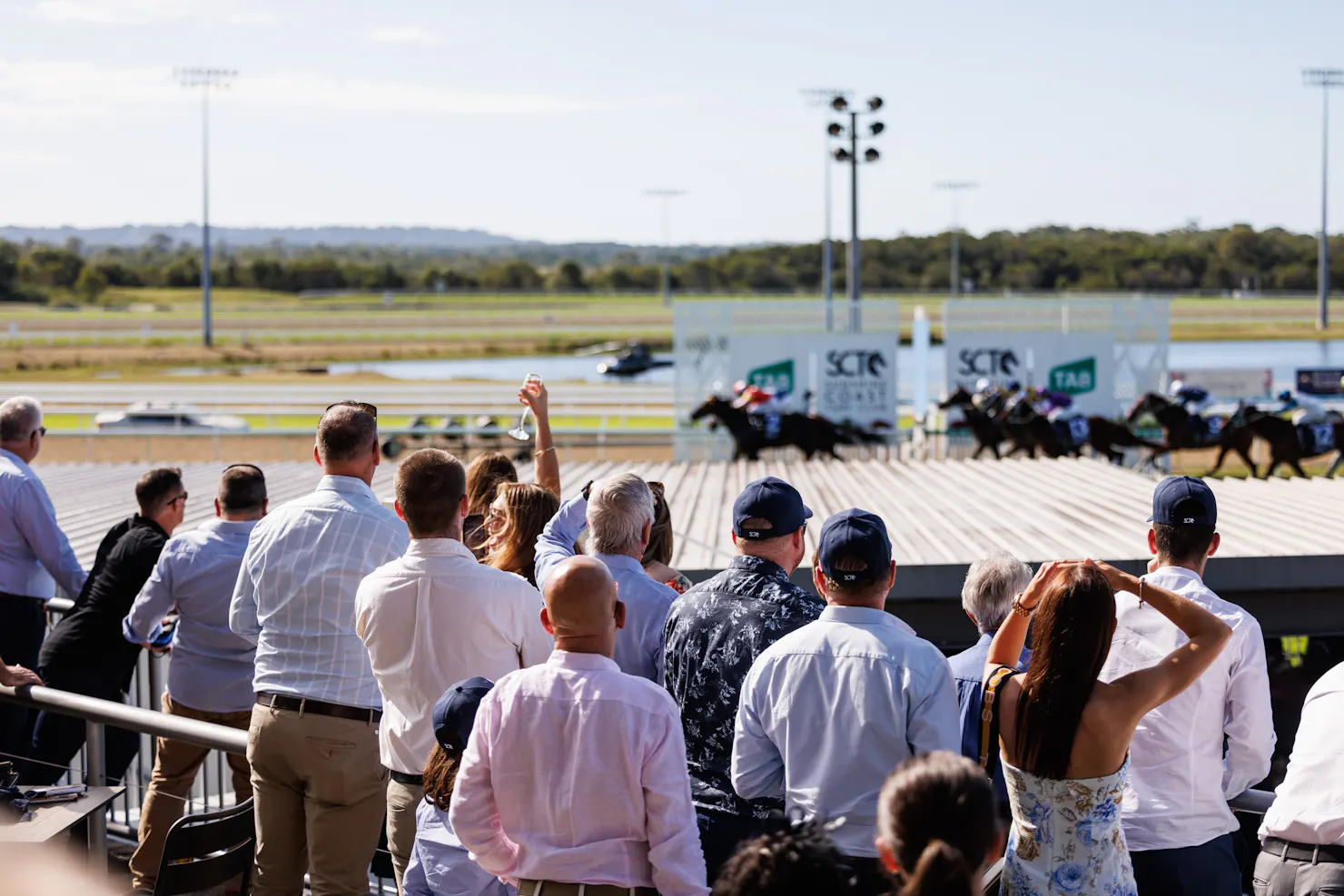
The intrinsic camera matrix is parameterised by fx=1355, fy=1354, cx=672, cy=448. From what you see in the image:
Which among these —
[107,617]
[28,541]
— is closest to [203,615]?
[107,617]

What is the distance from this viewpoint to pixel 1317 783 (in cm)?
282

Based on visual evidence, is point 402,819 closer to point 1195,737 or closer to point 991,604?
point 991,604

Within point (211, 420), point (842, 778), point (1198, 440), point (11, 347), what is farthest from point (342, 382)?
point (842, 778)

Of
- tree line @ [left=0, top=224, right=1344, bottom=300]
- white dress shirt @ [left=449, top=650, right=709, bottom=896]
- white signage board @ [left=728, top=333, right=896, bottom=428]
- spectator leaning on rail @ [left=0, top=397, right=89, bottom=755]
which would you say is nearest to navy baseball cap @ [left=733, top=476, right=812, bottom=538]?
white dress shirt @ [left=449, top=650, right=709, bottom=896]

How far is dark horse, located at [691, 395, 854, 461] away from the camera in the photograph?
15648 millimetres

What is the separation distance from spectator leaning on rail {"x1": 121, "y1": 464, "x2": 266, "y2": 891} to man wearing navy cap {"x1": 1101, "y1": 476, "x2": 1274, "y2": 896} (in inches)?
105

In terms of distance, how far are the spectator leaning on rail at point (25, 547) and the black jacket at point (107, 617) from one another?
391mm

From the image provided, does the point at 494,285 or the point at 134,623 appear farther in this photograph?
the point at 494,285

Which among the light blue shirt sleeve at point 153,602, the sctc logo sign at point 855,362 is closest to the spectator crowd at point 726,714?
the light blue shirt sleeve at point 153,602

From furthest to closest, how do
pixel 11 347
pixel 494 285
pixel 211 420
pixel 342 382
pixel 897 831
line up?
1. pixel 494 285
2. pixel 11 347
3. pixel 342 382
4. pixel 211 420
5. pixel 897 831

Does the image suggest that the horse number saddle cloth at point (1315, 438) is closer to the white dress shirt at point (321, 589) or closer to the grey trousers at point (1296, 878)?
the grey trousers at point (1296, 878)

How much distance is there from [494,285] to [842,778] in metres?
117

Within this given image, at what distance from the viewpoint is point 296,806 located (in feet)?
11.6

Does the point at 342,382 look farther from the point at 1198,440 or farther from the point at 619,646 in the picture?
the point at 619,646
